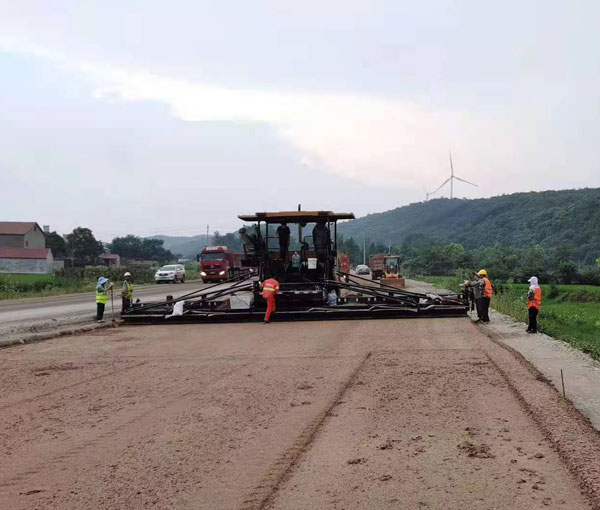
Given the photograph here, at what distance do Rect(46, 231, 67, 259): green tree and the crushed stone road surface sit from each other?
10504 centimetres

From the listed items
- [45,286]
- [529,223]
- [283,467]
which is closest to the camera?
[283,467]

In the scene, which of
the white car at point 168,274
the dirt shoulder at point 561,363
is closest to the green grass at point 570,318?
the dirt shoulder at point 561,363

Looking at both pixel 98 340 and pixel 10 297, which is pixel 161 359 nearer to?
pixel 98 340

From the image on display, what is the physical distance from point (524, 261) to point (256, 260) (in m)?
55.2

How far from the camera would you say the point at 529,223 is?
132250mm

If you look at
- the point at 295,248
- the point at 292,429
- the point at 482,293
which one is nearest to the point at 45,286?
the point at 295,248

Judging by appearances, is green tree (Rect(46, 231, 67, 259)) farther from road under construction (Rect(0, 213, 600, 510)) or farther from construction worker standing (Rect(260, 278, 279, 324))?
road under construction (Rect(0, 213, 600, 510))

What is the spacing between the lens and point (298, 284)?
20266 millimetres

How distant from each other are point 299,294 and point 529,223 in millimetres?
120992

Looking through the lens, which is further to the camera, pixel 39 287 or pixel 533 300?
pixel 39 287

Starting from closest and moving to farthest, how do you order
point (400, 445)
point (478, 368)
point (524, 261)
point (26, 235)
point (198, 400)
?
point (400, 445)
point (198, 400)
point (478, 368)
point (524, 261)
point (26, 235)

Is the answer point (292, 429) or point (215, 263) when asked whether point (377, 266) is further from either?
point (292, 429)

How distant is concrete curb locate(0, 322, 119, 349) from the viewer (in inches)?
591

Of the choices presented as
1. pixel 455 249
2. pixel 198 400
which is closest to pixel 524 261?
pixel 455 249
